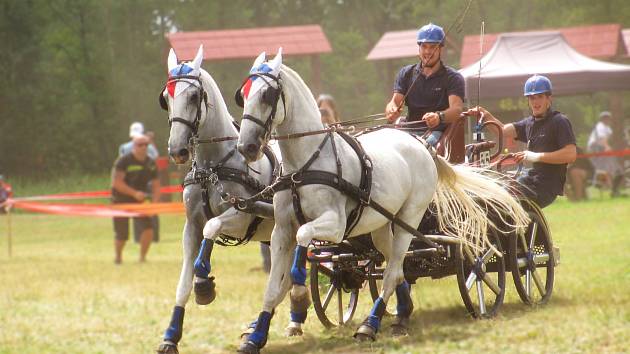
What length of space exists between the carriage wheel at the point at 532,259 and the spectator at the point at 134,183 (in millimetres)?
8699

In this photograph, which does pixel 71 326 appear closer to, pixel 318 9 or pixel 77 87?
pixel 77 87

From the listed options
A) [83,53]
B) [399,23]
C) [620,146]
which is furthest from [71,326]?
[399,23]

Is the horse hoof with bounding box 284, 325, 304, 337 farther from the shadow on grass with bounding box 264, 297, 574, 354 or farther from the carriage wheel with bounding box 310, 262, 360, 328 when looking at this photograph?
the carriage wheel with bounding box 310, 262, 360, 328

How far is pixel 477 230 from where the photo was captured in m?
9.05

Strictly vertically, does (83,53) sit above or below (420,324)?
above

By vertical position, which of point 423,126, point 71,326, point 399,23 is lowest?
point 71,326

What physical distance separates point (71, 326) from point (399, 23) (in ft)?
135

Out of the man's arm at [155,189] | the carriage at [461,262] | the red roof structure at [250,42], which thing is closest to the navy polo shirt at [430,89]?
the carriage at [461,262]

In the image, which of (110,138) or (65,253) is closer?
(65,253)

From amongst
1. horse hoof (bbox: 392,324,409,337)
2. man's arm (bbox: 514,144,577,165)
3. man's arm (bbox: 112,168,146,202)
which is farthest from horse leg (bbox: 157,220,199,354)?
man's arm (bbox: 112,168,146,202)

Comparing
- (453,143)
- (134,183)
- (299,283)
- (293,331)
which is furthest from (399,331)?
(134,183)

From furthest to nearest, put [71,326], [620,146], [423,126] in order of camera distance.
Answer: [620,146], [71,326], [423,126]

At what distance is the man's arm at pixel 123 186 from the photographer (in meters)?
17.6

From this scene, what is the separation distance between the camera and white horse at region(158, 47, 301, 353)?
783cm
